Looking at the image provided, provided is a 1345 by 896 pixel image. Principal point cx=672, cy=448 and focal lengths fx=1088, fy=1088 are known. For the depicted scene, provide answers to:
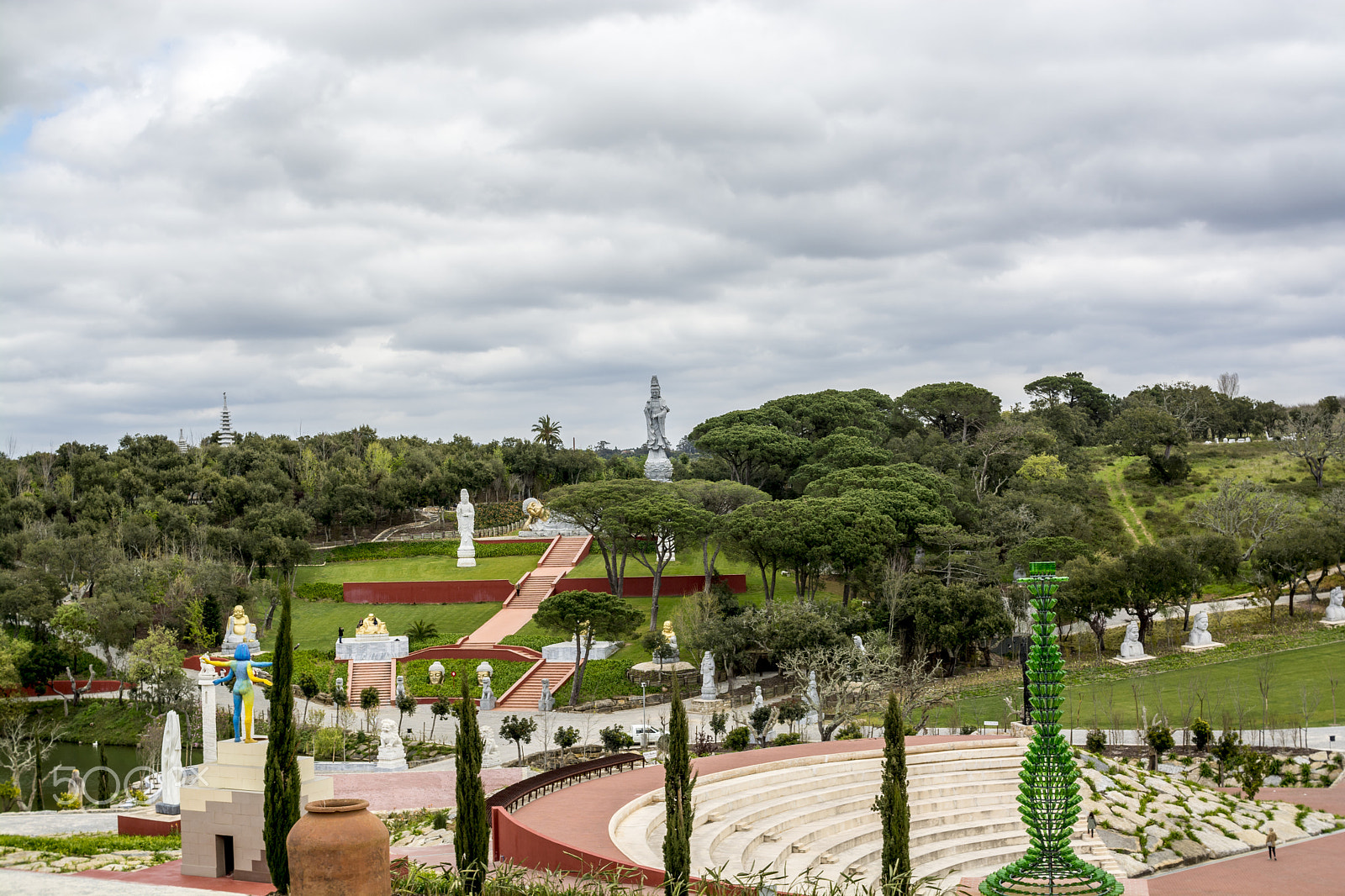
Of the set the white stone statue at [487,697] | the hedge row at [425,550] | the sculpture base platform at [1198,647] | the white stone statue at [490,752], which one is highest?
the hedge row at [425,550]

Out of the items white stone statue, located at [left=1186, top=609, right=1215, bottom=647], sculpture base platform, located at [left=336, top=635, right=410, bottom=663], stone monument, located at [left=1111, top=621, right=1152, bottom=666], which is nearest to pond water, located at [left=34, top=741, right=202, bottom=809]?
sculpture base platform, located at [left=336, top=635, right=410, bottom=663]

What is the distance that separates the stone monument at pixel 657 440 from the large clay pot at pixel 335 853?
54.6 meters

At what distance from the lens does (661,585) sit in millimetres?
51500

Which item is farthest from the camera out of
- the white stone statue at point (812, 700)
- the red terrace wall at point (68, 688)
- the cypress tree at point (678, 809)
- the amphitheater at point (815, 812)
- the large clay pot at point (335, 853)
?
the red terrace wall at point (68, 688)

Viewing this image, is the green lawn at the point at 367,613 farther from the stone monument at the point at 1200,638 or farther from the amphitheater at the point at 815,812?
the stone monument at the point at 1200,638

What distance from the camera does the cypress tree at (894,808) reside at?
47.4ft

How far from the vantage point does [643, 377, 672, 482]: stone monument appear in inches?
2569

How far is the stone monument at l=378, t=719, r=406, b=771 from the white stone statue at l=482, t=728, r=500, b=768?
226 centimetres

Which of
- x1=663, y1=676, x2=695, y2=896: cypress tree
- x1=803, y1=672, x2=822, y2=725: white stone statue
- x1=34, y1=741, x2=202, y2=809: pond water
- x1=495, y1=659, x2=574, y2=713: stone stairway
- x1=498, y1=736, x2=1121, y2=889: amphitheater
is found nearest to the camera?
x1=663, y1=676, x2=695, y2=896: cypress tree

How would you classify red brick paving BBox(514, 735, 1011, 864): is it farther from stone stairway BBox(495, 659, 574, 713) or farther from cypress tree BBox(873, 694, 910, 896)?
stone stairway BBox(495, 659, 574, 713)

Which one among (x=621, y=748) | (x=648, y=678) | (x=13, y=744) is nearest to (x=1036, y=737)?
(x=621, y=748)

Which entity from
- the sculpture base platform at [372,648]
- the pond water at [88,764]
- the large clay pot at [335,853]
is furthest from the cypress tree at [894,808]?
the sculpture base platform at [372,648]

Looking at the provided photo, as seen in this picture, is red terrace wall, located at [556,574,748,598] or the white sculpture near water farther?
red terrace wall, located at [556,574,748,598]

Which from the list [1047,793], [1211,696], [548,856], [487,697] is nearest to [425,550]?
[487,697]
